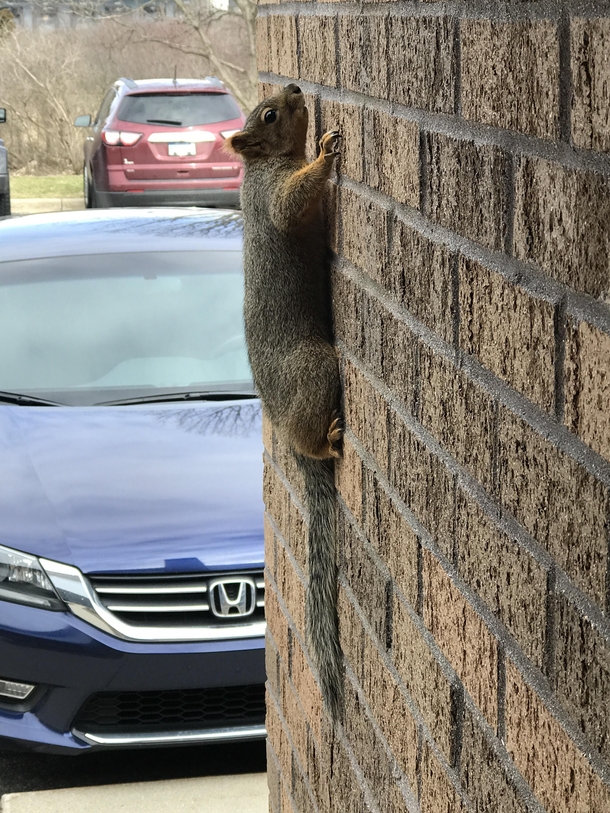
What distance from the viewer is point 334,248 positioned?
1.68m

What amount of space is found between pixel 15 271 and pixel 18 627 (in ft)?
6.04

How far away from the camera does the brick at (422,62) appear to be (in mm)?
1098

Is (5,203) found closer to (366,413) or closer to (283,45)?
(283,45)

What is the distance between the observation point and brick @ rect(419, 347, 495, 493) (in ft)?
3.41

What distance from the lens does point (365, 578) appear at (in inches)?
60.6

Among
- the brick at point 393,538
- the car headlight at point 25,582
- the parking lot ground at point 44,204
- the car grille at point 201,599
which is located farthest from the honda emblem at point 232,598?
the parking lot ground at point 44,204

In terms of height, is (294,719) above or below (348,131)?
below

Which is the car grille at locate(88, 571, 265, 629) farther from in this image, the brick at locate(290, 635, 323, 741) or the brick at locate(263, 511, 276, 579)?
the brick at locate(290, 635, 323, 741)

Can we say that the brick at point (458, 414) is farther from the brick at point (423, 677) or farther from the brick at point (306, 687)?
the brick at point (306, 687)

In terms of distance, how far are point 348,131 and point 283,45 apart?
1.54 feet

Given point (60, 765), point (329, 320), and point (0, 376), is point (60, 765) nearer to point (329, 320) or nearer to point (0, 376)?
point (0, 376)

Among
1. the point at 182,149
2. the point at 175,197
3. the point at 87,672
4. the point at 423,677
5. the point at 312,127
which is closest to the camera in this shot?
the point at 423,677

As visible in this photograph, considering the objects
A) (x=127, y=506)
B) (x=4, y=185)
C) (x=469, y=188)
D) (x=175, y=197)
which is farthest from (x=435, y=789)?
(x=4, y=185)

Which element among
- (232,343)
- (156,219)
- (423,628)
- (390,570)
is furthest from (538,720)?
(156,219)
